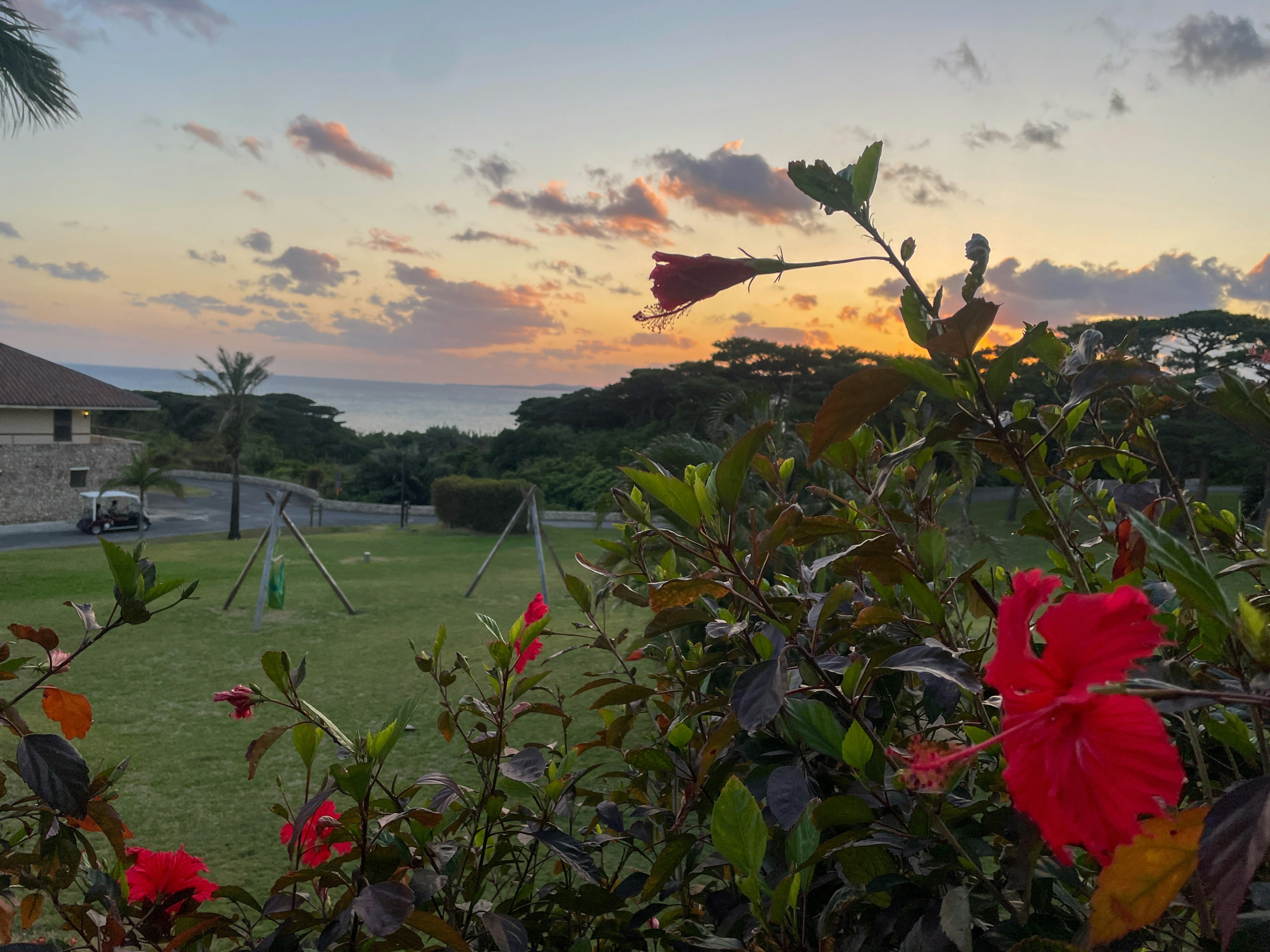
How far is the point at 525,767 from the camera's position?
0.80m

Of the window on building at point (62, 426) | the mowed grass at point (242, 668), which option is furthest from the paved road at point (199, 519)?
the mowed grass at point (242, 668)

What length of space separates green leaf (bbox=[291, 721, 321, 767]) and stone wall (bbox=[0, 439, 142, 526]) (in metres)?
17.6

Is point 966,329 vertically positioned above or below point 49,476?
above

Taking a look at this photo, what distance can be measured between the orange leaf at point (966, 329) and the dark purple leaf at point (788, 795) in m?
0.34

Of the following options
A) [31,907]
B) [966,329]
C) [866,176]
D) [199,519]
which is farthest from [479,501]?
[966,329]

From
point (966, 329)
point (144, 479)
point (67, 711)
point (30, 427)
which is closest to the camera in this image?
point (966, 329)

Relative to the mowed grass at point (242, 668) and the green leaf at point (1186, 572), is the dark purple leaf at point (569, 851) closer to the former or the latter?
the green leaf at point (1186, 572)

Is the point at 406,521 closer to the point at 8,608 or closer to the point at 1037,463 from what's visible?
the point at 8,608

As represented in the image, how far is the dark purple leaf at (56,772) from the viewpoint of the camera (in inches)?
26.0

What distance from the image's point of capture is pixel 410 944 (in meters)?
0.59

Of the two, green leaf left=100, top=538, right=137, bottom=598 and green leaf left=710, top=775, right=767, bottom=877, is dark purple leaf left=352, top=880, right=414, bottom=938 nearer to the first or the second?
green leaf left=710, top=775, right=767, bottom=877

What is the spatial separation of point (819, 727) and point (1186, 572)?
304 millimetres

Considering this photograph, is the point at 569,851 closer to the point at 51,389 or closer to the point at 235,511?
the point at 235,511

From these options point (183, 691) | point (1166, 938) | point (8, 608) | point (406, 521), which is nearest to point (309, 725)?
point (1166, 938)
